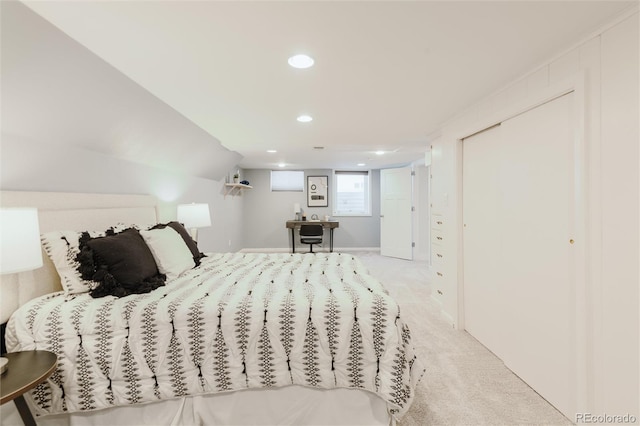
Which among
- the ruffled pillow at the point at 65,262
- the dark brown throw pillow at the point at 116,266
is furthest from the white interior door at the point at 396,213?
the ruffled pillow at the point at 65,262

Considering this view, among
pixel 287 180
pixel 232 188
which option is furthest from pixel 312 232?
pixel 232 188

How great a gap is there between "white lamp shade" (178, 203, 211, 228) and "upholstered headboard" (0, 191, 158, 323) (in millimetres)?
679

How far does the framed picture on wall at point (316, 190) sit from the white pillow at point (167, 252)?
16.7ft

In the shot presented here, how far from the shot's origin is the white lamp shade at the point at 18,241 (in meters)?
1.21

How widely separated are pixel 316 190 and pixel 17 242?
6.24m

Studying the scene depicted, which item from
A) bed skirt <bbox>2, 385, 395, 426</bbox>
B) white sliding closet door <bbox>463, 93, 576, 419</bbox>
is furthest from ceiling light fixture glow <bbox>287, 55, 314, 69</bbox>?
bed skirt <bbox>2, 385, 395, 426</bbox>

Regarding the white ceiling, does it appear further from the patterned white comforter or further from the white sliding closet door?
the patterned white comforter

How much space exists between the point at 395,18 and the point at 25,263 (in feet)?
6.69

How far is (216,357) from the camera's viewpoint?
1.56 metres

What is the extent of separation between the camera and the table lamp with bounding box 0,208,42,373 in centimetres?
121

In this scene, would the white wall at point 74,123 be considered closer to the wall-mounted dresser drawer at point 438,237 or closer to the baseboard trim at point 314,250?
the wall-mounted dresser drawer at point 438,237

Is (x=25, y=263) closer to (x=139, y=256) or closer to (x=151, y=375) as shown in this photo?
(x=139, y=256)

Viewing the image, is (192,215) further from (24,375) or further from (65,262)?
(24,375)

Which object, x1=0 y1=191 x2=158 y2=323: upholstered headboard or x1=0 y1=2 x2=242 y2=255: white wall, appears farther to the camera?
x1=0 y1=191 x2=158 y2=323: upholstered headboard
